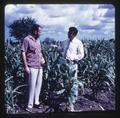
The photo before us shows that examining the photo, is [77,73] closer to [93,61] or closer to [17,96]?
[93,61]

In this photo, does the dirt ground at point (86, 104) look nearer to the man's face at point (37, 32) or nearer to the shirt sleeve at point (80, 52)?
the shirt sleeve at point (80, 52)

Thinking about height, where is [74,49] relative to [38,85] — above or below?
above

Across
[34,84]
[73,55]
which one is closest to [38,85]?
[34,84]

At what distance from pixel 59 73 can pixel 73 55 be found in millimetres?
125

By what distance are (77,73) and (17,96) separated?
35 cm

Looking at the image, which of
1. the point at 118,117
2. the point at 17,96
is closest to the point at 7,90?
the point at 17,96

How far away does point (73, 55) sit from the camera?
198cm

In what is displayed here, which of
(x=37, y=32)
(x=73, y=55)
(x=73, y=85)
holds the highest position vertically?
(x=37, y=32)

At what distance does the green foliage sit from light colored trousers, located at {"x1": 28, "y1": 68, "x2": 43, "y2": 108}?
0.19m

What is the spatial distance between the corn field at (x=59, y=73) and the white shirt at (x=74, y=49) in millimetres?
23

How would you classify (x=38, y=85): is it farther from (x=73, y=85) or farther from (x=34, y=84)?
(x=73, y=85)

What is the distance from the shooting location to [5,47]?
6.32 feet

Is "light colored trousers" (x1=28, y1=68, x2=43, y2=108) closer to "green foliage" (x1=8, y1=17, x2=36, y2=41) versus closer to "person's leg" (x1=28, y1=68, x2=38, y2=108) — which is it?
"person's leg" (x1=28, y1=68, x2=38, y2=108)

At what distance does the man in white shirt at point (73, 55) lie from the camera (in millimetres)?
1951
